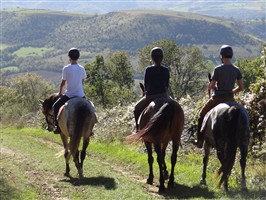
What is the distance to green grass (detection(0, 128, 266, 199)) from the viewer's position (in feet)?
31.5

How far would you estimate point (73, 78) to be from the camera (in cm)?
1177

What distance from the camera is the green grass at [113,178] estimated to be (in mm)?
9609

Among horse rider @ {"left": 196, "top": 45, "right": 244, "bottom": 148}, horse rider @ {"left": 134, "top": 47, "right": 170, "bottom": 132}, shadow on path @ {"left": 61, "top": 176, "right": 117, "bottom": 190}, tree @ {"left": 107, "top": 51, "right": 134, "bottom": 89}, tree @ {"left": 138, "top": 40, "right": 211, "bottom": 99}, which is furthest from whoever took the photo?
tree @ {"left": 107, "top": 51, "right": 134, "bottom": 89}

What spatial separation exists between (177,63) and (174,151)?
48453 mm

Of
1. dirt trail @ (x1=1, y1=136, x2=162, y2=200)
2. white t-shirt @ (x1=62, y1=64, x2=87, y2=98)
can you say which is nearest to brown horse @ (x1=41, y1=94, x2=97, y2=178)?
white t-shirt @ (x1=62, y1=64, x2=87, y2=98)

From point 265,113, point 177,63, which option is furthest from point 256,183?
point 177,63

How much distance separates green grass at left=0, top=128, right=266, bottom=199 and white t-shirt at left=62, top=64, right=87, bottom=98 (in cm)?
259

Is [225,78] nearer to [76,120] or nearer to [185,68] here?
[76,120]

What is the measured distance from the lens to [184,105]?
2064 centimetres

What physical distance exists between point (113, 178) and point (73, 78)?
126 inches

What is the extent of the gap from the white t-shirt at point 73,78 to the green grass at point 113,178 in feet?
8.51

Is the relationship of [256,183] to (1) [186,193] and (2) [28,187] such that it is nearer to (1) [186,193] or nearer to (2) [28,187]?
(1) [186,193]

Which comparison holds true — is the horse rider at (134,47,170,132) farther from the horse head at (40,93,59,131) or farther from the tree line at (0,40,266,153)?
the tree line at (0,40,266,153)

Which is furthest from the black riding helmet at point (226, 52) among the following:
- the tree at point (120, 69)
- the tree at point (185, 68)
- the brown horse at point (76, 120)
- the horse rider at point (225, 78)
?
the tree at point (120, 69)
